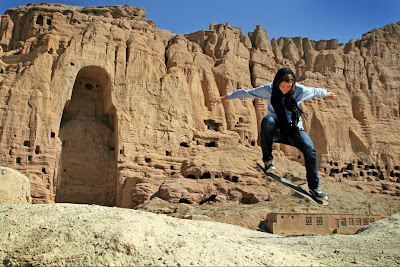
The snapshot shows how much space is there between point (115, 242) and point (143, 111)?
30028 mm

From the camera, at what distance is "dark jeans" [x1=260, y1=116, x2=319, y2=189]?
734cm

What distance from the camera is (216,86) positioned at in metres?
46.5

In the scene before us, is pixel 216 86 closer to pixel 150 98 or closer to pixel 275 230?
pixel 150 98

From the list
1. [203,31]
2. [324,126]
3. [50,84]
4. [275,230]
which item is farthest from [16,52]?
[324,126]

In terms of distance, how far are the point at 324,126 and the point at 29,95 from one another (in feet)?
107

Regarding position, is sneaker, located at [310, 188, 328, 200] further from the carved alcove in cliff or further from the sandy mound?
the carved alcove in cliff

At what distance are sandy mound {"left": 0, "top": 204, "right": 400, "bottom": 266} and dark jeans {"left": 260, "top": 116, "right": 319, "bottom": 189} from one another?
194 centimetres

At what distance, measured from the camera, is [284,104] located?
→ 751 cm

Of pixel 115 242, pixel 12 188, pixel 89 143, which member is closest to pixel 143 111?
pixel 89 143

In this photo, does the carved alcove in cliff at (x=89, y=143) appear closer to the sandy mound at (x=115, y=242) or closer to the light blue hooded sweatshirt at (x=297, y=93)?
the sandy mound at (x=115, y=242)

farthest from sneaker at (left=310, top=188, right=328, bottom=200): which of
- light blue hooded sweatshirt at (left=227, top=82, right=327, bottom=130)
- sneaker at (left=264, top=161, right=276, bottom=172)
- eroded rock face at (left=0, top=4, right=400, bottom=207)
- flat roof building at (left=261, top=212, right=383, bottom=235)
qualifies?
eroded rock face at (left=0, top=4, right=400, bottom=207)

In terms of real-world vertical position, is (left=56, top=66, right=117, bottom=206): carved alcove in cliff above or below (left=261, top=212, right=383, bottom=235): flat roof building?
above

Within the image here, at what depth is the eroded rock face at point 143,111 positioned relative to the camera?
105 feet

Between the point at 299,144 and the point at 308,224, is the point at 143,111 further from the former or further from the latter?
the point at 299,144
